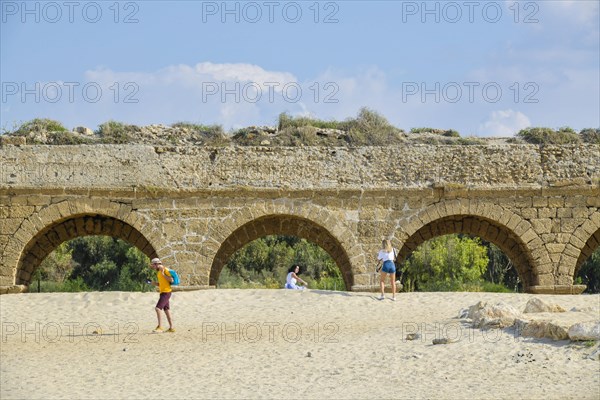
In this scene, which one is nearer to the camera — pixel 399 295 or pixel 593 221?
pixel 399 295

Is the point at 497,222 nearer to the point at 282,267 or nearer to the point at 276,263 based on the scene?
the point at 282,267

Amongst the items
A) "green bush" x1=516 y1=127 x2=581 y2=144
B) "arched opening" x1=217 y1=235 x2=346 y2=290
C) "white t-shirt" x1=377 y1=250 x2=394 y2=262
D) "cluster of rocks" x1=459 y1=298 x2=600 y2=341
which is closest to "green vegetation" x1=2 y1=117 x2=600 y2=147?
"green bush" x1=516 y1=127 x2=581 y2=144

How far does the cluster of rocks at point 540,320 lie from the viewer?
10.2m

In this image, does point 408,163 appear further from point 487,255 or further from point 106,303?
point 487,255

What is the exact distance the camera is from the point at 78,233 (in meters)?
17.6

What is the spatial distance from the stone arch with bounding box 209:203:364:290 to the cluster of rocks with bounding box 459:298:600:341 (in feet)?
11.6

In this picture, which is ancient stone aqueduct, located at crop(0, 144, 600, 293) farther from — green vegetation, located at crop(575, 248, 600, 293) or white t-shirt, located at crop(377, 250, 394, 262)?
green vegetation, located at crop(575, 248, 600, 293)

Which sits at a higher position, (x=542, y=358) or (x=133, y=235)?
(x=133, y=235)

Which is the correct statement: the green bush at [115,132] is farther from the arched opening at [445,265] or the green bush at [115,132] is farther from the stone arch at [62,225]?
the arched opening at [445,265]

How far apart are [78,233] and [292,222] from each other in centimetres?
401

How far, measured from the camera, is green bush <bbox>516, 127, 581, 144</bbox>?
57.8ft

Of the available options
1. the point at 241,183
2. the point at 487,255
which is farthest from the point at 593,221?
the point at 487,255

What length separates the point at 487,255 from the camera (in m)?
36.2

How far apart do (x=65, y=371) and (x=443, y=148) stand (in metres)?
8.90
